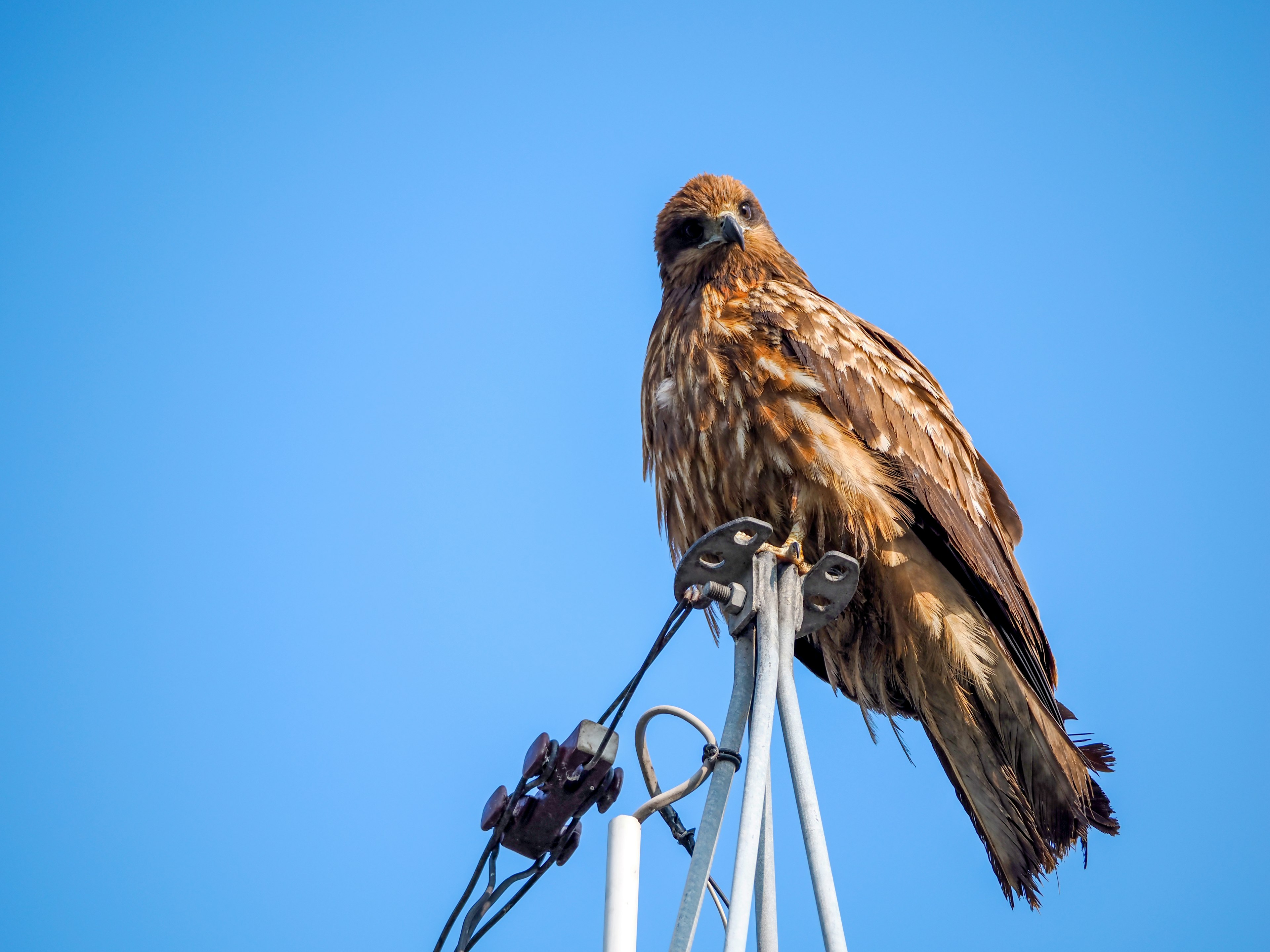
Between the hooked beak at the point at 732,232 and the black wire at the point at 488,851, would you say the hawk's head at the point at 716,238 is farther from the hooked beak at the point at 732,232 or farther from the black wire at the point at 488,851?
the black wire at the point at 488,851

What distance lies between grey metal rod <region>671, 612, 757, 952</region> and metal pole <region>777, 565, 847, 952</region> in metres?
0.10

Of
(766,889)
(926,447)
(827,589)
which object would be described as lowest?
(766,889)

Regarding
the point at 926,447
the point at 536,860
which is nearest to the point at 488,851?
the point at 536,860

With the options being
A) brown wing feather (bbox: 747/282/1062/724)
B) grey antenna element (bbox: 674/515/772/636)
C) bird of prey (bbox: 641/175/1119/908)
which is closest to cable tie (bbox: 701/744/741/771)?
grey antenna element (bbox: 674/515/772/636)

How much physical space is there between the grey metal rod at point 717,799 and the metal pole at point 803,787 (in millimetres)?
104

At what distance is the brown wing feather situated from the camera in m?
4.97

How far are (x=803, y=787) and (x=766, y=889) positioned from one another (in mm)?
297

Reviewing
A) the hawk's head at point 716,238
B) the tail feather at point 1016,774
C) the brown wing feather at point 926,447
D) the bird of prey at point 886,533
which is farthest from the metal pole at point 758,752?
the hawk's head at point 716,238

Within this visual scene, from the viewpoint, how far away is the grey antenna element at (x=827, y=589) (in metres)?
3.63

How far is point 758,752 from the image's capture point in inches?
121

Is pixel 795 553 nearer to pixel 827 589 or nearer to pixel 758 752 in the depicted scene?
pixel 827 589

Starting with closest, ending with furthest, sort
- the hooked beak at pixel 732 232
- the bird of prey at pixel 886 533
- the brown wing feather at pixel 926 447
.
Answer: the bird of prey at pixel 886 533
the brown wing feather at pixel 926 447
the hooked beak at pixel 732 232

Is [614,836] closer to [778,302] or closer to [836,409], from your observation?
[836,409]

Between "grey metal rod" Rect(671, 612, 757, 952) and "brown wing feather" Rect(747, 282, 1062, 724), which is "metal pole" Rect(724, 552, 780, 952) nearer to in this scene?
"grey metal rod" Rect(671, 612, 757, 952)
